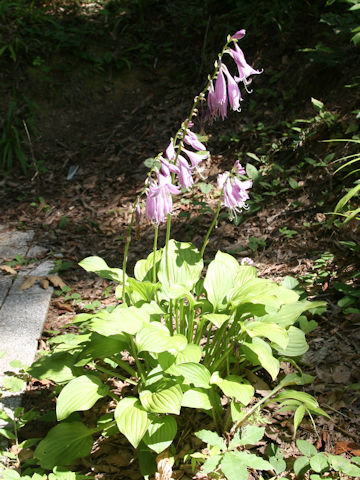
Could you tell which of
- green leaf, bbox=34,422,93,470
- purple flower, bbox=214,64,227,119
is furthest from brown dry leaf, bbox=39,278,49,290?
purple flower, bbox=214,64,227,119

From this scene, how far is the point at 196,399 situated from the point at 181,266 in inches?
26.4

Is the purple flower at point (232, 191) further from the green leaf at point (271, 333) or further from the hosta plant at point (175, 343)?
the green leaf at point (271, 333)

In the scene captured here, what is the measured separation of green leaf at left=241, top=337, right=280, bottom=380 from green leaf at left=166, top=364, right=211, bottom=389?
0.75 ft

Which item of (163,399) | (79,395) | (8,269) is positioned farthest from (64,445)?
(8,269)

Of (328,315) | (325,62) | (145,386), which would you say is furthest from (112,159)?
(145,386)

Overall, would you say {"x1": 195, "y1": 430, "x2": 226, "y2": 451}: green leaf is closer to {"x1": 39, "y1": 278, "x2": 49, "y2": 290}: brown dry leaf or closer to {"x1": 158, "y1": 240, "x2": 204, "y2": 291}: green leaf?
{"x1": 158, "y1": 240, "x2": 204, "y2": 291}: green leaf

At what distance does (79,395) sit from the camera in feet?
6.61

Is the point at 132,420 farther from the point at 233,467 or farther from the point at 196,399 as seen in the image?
the point at 233,467

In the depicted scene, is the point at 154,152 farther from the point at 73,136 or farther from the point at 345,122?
the point at 345,122

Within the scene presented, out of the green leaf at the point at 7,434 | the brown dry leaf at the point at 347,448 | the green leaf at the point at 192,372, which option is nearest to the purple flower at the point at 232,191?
the green leaf at the point at 192,372

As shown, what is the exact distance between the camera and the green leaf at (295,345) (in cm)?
222

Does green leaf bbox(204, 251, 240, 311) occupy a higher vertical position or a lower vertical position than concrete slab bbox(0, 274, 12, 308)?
higher

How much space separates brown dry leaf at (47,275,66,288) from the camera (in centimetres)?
352

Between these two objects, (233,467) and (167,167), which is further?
(167,167)
